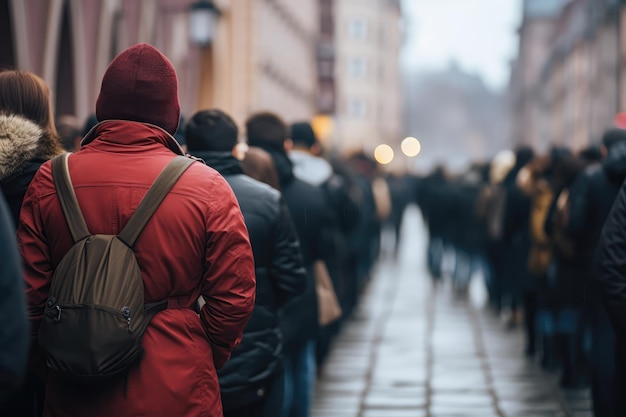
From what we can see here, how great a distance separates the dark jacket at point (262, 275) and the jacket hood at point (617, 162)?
8.05ft

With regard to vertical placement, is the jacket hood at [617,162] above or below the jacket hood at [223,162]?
below

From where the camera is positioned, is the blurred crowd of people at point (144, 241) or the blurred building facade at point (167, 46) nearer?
the blurred crowd of people at point (144, 241)

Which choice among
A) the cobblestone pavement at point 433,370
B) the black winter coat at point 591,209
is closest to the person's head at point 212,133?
the black winter coat at point 591,209

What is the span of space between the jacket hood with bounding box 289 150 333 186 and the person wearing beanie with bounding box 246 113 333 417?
1583mm

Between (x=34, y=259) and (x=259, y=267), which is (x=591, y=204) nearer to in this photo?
(x=259, y=267)

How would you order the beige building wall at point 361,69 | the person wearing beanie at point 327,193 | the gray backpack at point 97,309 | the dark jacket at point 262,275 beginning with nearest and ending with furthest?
1. the gray backpack at point 97,309
2. the dark jacket at point 262,275
3. the person wearing beanie at point 327,193
4. the beige building wall at point 361,69

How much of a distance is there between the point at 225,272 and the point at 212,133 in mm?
1729

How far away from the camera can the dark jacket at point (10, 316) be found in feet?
9.79

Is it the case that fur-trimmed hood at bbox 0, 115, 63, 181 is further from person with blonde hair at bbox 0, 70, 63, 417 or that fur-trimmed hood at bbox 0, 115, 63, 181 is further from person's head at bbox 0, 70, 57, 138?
person's head at bbox 0, 70, 57, 138

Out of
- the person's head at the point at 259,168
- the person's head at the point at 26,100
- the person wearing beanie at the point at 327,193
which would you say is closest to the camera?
the person's head at the point at 26,100

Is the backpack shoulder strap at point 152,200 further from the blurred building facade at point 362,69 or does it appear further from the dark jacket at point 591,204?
the blurred building facade at point 362,69

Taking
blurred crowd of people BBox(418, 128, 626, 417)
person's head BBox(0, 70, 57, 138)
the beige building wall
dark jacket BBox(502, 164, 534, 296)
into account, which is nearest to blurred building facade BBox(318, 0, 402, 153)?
the beige building wall

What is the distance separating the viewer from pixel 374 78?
97188 mm

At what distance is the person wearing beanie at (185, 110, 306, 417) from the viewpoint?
18.1 ft
